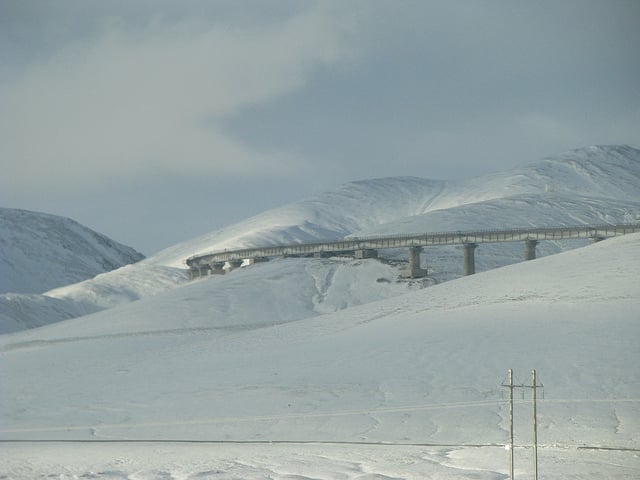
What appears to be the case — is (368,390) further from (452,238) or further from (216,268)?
(216,268)

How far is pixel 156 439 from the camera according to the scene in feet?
113

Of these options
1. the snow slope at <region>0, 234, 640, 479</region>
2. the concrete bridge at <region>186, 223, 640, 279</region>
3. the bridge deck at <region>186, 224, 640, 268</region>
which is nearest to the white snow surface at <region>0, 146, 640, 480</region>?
the snow slope at <region>0, 234, 640, 479</region>

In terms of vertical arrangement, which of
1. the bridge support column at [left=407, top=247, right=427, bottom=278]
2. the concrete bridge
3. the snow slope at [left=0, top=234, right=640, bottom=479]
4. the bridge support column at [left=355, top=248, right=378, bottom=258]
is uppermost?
the concrete bridge

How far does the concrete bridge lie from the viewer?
362 ft

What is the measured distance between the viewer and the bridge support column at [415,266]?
108375 mm

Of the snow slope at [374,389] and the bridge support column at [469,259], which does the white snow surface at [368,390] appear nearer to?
the snow slope at [374,389]

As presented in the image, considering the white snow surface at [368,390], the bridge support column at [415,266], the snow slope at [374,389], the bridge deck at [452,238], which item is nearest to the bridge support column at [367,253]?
the bridge deck at [452,238]

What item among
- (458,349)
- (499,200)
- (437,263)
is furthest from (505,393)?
(499,200)

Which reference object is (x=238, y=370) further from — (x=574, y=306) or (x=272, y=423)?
(x=574, y=306)

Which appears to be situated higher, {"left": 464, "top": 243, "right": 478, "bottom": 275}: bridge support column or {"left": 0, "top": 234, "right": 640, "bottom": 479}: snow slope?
{"left": 464, "top": 243, "right": 478, "bottom": 275}: bridge support column

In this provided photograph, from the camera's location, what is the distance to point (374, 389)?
40969mm

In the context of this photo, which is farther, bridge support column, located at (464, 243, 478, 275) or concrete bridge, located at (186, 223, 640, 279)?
concrete bridge, located at (186, 223, 640, 279)

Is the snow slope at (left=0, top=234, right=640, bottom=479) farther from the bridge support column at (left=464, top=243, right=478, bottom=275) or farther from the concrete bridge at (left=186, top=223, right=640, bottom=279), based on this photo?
the concrete bridge at (left=186, top=223, right=640, bottom=279)

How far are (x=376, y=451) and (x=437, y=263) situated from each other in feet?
301
